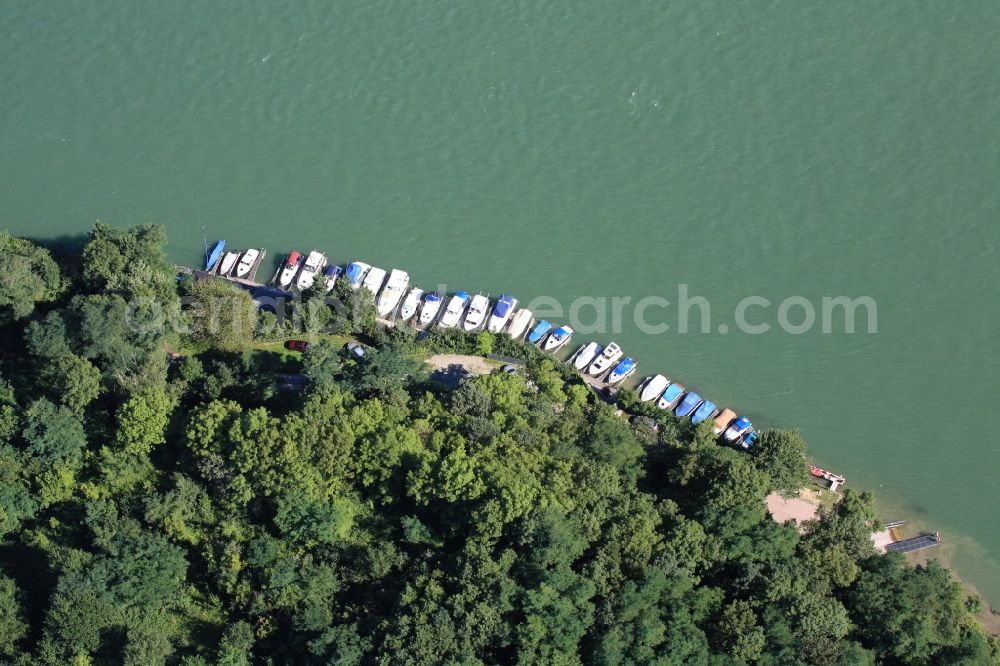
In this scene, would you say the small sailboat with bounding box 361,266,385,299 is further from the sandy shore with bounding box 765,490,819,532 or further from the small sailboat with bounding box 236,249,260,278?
the sandy shore with bounding box 765,490,819,532

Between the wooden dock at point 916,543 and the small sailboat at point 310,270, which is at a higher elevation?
the small sailboat at point 310,270

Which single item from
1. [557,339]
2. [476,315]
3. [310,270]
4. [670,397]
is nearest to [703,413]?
[670,397]

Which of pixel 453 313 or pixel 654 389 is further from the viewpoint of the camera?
pixel 453 313

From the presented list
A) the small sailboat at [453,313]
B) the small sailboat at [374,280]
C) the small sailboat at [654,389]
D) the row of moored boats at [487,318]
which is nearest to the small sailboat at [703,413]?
the row of moored boats at [487,318]

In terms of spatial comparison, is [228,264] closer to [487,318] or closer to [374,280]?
[374,280]

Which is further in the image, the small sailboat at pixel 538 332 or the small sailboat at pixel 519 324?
the small sailboat at pixel 519 324

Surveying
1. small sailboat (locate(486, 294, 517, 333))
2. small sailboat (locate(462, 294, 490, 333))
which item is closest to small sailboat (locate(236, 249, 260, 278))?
small sailboat (locate(462, 294, 490, 333))

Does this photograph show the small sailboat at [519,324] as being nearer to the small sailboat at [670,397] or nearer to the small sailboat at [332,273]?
the small sailboat at [670,397]
